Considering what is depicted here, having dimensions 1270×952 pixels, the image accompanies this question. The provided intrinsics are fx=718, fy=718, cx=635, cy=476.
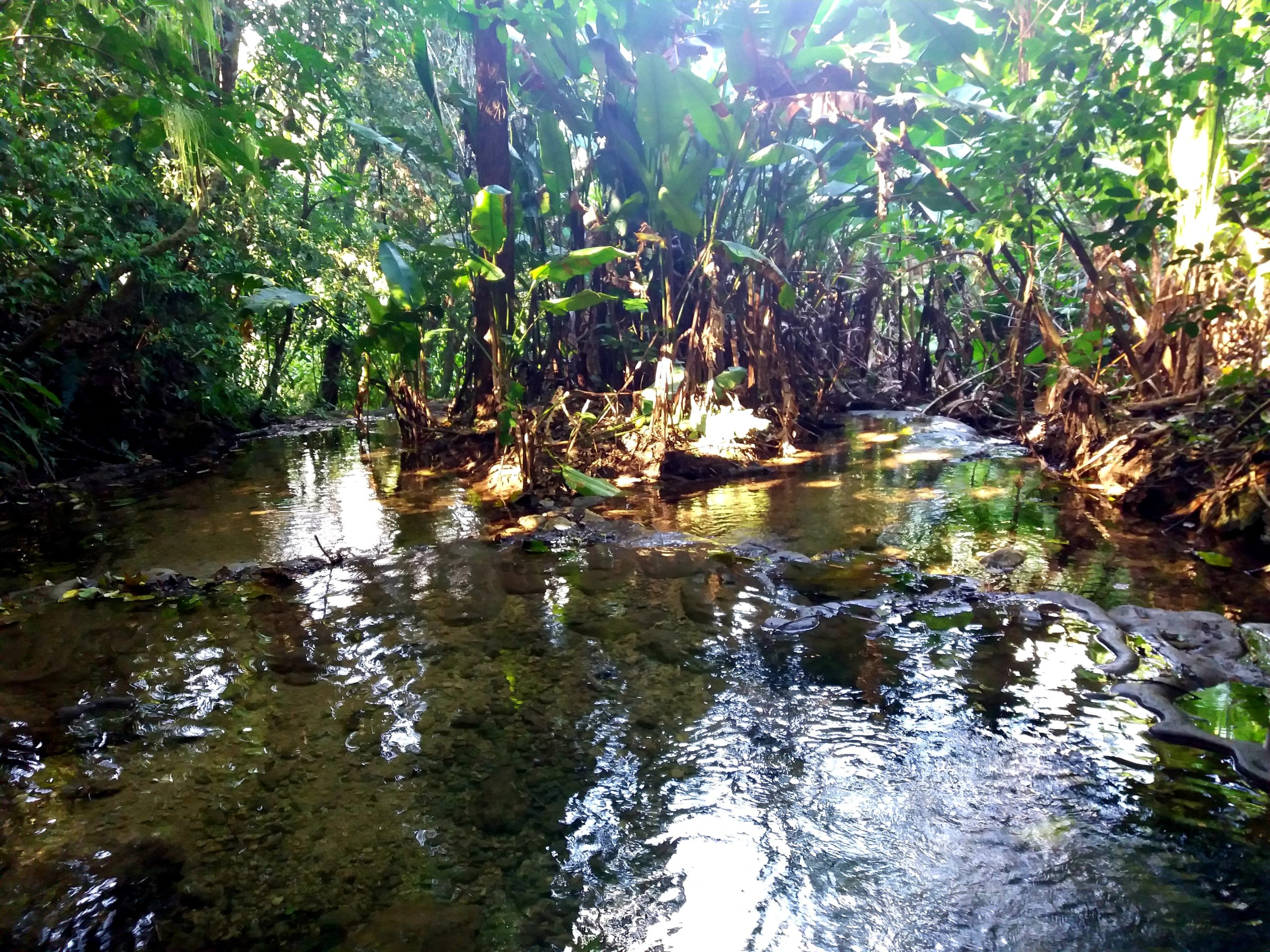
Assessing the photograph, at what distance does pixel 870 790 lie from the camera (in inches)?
75.4

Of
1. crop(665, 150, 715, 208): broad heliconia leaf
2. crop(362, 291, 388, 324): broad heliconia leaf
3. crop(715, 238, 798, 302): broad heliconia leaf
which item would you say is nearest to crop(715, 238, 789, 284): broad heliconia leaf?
crop(715, 238, 798, 302): broad heliconia leaf

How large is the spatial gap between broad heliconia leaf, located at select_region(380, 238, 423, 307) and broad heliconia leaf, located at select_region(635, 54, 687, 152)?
255 cm

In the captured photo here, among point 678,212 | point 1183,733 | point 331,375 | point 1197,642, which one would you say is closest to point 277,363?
point 331,375

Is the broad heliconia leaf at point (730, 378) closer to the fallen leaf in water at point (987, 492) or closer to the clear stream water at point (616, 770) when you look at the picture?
the fallen leaf in water at point (987, 492)

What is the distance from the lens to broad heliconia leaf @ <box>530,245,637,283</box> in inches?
200

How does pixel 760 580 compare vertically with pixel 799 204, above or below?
below

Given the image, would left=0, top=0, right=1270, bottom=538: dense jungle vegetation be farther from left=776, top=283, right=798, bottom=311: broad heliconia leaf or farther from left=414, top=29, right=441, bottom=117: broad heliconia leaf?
left=776, top=283, right=798, bottom=311: broad heliconia leaf

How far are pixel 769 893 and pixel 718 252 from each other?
20.9ft

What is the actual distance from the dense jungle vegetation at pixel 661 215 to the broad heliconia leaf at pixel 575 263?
59 millimetres

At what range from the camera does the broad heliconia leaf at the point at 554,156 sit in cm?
682

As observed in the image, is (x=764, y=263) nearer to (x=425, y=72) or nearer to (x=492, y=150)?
(x=492, y=150)

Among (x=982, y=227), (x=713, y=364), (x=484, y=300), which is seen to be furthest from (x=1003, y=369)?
(x=484, y=300)

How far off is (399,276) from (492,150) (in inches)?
71.3

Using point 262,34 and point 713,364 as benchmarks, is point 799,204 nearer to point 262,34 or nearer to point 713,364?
point 713,364
